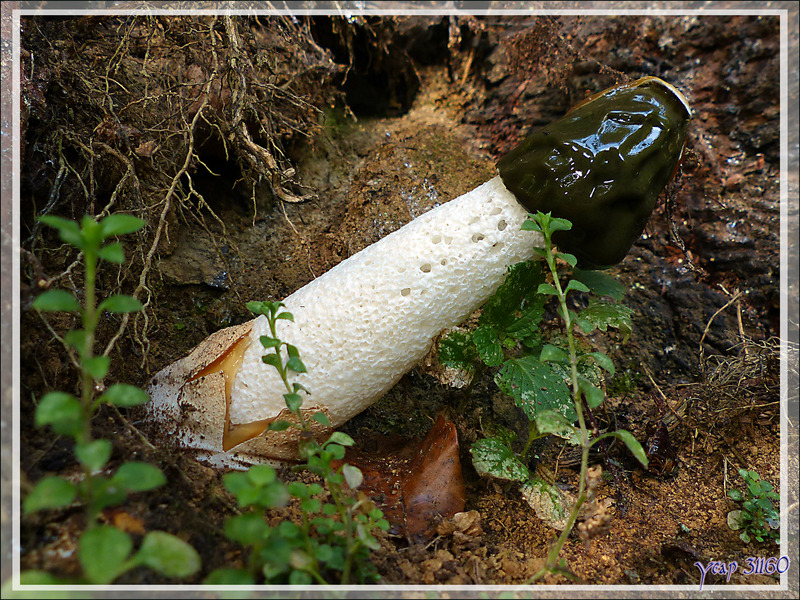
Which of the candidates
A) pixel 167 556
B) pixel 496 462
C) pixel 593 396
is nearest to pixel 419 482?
Result: pixel 496 462

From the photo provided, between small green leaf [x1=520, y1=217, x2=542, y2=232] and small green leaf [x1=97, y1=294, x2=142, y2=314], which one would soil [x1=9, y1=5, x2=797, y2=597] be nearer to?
small green leaf [x1=97, y1=294, x2=142, y2=314]

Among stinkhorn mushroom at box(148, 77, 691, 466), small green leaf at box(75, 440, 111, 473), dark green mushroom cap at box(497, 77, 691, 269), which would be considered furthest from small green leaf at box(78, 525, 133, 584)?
dark green mushroom cap at box(497, 77, 691, 269)

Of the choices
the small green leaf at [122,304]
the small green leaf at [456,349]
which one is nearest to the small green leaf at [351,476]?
the small green leaf at [122,304]

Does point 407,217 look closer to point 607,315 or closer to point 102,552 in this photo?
point 607,315

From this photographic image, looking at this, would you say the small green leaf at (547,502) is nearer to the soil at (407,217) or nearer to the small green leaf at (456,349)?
the soil at (407,217)

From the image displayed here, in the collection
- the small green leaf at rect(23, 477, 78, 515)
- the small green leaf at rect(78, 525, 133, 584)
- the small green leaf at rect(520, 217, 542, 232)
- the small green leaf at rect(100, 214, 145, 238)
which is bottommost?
the small green leaf at rect(520, 217, 542, 232)
